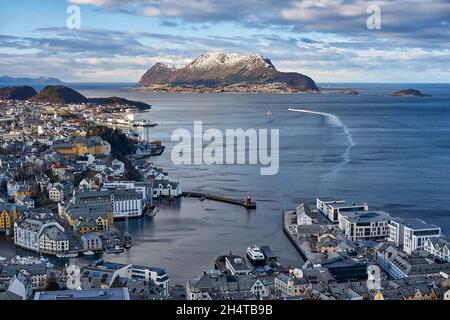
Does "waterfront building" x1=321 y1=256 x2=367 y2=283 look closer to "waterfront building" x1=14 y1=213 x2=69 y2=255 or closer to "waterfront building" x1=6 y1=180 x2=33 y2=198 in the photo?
"waterfront building" x1=14 y1=213 x2=69 y2=255

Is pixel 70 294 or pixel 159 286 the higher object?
pixel 70 294

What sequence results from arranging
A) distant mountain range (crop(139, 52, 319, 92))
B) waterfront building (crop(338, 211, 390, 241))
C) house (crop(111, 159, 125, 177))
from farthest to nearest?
distant mountain range (crop(139, 52, 319, 92)), house (crop(111, 159, 125, 177)), waterfront building (crop(338, 211, 390, 241))

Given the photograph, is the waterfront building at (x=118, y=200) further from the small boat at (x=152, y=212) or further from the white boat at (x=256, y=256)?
the white boat at (x=256, y=256)

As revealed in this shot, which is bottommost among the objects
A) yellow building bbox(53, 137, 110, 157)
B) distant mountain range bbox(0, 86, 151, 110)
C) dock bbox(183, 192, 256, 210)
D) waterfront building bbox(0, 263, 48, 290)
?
dock bbox(183, 192, 256, 210)

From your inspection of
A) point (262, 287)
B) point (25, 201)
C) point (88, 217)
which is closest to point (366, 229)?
point (262, 287)

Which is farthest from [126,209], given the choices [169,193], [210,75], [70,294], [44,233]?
[210,75]

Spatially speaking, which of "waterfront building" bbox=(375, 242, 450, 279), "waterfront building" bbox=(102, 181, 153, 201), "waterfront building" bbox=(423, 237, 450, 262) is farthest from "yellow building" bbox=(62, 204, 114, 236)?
"waterfront building" bbox=(423, 237, 450, 262)
